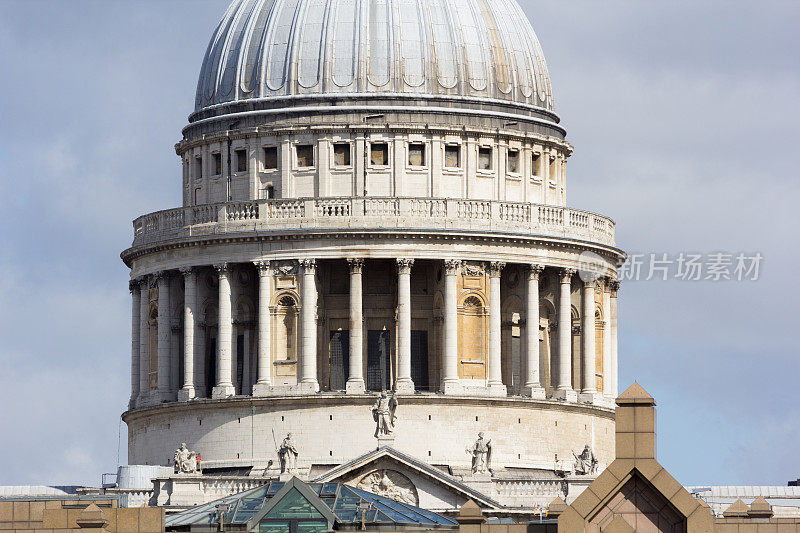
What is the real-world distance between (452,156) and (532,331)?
32.1 ft

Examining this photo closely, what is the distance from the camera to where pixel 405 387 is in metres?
135

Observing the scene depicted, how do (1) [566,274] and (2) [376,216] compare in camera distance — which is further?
(1) [566,274]

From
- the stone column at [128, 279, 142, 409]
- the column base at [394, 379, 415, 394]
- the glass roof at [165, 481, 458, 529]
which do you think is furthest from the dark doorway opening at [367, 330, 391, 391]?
the glass roof at [165, 481, 458, 529]

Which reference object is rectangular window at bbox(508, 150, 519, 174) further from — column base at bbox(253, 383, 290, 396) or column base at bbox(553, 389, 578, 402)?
column base at bbox(253, 383, 290, 396)

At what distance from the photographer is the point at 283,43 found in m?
143

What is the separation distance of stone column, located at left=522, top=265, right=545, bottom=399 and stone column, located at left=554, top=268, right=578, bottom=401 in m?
1.42

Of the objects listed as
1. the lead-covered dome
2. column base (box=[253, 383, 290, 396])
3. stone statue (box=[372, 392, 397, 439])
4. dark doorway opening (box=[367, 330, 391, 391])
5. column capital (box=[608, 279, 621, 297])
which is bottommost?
stone statue (box=[372, 392, 397, 439])

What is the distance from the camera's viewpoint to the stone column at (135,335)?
5709 inches

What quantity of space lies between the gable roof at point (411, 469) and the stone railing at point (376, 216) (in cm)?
1664

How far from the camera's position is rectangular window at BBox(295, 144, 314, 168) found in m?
141

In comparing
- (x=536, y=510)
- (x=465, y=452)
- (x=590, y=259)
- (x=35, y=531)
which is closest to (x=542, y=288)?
(x=590, y=259)

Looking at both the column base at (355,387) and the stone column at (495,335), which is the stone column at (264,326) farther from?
the stone column at (495,335)

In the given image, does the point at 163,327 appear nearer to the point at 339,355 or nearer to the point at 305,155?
the point at 339,355

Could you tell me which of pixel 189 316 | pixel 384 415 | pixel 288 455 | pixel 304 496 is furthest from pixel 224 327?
pixel 304 496
